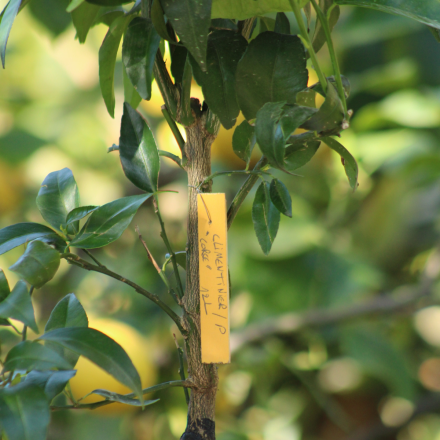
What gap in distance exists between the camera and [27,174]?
1.10 m

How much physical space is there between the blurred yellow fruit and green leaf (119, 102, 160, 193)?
380 millimetres

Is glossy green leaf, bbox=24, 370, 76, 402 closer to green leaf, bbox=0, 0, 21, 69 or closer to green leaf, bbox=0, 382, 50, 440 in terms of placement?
green leaf, bbox=0, 382, 50, 440

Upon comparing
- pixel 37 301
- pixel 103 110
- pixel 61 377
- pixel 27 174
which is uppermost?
pixel 61 377

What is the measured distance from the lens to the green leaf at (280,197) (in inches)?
11.2

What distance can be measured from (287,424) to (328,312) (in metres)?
0.24

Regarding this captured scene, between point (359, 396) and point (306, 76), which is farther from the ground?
point (306, 76)

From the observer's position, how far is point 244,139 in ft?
1.02

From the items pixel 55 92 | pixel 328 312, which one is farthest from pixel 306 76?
pixel 55 92

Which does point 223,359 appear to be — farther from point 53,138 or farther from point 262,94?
point 53,138

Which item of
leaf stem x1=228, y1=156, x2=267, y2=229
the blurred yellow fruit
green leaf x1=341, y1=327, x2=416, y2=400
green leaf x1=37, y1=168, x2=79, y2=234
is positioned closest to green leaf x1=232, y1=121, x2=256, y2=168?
leaf stem x1=228, y1=156, x2=267, y2=229

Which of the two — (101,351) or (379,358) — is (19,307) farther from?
(379,358)

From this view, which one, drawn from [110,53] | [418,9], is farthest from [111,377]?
[418,9]

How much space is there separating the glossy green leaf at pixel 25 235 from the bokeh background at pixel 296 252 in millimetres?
397

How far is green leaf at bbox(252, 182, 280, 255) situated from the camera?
0.30 meters
